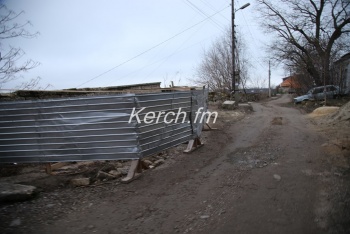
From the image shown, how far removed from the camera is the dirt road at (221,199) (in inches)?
127

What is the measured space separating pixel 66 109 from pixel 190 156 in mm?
3237

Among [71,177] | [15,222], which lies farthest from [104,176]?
[15,222]

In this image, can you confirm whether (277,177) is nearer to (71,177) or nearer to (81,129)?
(81,129)

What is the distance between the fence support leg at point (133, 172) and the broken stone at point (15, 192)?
1.59 meters

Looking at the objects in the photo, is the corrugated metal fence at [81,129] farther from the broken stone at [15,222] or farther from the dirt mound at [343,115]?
the dirt mound at [343,115]

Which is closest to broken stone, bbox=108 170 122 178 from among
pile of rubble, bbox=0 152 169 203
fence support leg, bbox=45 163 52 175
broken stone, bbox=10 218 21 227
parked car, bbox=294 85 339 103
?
pile of rubble, bbox=0 152 169 203

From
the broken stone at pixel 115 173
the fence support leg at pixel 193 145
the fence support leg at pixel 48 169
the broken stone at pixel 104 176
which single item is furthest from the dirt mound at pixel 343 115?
the fence support leg at pixel 48 169

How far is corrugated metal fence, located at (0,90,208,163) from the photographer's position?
5.07 metres

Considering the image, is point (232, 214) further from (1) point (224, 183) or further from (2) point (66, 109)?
(2) point (66, 109)

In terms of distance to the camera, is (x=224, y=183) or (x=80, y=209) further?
(x=224, y=183)

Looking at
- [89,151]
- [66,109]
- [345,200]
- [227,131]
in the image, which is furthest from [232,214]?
[227,131]

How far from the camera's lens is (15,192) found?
168 inches

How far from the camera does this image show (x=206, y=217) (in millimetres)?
3447

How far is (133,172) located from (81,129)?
4.52 feet
